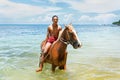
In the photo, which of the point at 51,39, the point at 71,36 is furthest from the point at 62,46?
the point at 51,39

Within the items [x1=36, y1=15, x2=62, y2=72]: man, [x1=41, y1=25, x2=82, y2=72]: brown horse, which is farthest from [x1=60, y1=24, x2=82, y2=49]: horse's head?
[x1=36, y1=15, x2=62, y2=72]: man

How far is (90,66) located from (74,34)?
369 centimetres

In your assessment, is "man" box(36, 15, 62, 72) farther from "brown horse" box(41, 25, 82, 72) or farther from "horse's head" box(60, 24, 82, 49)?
"horse's head" box(60, 24, 82, 49)

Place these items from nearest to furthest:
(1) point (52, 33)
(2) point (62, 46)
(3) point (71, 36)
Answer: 1. (3) point (71, 36)
2. (2) point (62, 46)
3. (1) point (52, 33)

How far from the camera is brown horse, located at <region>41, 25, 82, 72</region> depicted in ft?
27.3

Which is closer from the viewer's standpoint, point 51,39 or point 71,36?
point 71,36

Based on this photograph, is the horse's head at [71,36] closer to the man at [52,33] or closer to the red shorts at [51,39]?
the man at [52,33]

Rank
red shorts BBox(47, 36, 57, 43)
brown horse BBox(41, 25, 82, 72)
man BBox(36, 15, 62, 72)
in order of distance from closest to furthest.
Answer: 1. brown horse BBox(41, 25, 82, 72)
2. man BBox(36, 15, 62, 72)
3. red shorts BBox(47, 36, 57, 43)

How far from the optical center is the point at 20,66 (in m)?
11.9

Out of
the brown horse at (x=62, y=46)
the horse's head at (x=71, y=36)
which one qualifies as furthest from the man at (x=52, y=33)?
the horse's head at (x=71, y=36)

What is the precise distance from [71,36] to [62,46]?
1.97 feet

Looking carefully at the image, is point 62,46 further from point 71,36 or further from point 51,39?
point 51,39

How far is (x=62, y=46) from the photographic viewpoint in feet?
28.9

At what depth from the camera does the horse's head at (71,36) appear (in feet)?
26.7
